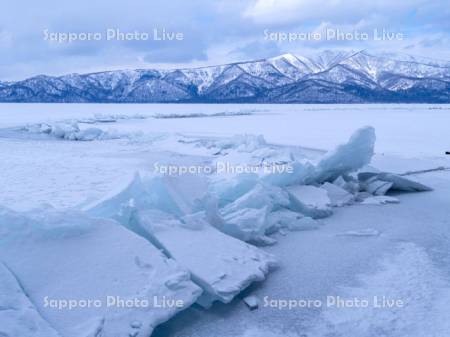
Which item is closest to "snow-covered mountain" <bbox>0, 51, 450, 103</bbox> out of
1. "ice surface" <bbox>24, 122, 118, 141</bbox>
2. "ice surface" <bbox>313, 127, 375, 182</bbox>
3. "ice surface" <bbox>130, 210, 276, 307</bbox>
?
"ice surface" <bbox>24, 122, 118, 141</bbox>

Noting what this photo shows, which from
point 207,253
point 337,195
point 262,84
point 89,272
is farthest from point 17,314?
point 262,84

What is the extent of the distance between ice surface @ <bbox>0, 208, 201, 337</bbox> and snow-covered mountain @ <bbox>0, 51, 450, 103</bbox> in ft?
327

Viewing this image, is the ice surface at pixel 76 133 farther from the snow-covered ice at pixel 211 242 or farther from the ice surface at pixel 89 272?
the ice surface at pixel 89 272

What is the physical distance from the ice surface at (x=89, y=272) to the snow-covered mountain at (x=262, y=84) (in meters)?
99.6

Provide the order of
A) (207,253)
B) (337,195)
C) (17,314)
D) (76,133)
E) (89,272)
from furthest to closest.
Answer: (76,133) < (337,195) < (207,253) < (89,272) < (17,314)

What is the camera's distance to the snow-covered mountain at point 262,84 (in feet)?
376

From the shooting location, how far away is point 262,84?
5837 inches

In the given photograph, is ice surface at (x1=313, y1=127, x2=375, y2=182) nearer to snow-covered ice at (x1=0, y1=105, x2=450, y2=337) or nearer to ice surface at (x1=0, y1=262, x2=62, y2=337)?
snow-covered ice at (x1=0, y1=105, x2=450, y2=337)

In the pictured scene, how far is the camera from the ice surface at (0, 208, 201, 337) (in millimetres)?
2668

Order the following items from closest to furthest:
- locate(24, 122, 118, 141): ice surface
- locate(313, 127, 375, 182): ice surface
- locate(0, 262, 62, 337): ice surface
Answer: locate(0, 262, 62, 337): ice surface → locate(313, 127, 375, 182): ice surface → locate(24, 122, 118, 141): ice surface

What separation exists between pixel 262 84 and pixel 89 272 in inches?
5843

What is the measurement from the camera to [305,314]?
3039 millimetres

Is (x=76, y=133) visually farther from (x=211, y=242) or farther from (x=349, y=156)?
(x=211, y=242)

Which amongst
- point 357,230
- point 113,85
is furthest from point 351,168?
point 113,85
